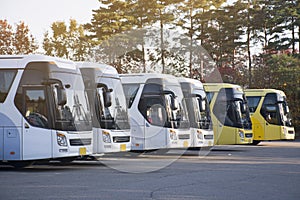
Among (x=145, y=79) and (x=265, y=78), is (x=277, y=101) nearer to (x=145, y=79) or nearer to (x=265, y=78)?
(x=145, y=79)

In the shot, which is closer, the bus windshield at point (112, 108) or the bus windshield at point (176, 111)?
the bus windshield at point (112, 108)

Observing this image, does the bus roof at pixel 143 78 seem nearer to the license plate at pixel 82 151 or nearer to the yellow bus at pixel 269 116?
the license plate at pixel 82 151

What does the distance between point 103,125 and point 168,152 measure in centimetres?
793

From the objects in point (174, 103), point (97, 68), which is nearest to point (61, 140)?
point (97, 68)

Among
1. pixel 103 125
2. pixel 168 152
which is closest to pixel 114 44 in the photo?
pixel 168 152

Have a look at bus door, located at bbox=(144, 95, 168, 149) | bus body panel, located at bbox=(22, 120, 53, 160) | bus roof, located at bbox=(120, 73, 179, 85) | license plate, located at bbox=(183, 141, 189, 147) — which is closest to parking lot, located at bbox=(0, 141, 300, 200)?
bus body panel, located at bbox=(22, 120, 53, 160)

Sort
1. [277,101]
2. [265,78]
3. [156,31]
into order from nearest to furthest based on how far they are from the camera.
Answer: [277,101], [156,31], [265,78]

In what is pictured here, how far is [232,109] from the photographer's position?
28328mm

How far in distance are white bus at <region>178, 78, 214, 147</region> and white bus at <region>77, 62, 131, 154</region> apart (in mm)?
Result: 4898

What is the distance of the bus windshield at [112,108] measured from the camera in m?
19.6

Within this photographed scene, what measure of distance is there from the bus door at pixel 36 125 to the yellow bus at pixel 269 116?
736 inches

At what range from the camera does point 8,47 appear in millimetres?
50281

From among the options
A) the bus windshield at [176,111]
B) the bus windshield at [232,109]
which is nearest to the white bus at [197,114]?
the bus windshield at [176,111]

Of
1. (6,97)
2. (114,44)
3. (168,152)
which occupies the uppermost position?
(114,44)
